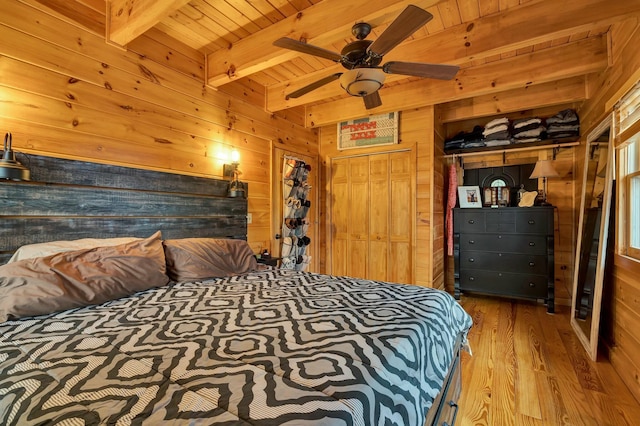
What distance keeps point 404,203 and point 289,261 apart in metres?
1.67

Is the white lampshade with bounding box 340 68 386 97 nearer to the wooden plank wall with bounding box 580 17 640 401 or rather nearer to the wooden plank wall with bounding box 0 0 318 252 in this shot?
the wooden plank wall with bounding box 0 0 318 252

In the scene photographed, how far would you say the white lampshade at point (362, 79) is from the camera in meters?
1.79

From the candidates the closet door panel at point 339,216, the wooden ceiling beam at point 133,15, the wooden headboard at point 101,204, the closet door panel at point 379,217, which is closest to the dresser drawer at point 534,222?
the closet door panel at point 379,217

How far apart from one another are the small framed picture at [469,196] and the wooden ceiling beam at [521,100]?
0.97 meters

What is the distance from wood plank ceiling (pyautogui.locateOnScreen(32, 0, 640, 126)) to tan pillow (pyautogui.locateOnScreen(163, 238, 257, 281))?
4.90 ft

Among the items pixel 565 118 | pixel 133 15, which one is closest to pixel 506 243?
Answer: pixel 565 118

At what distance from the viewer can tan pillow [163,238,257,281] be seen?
76.3 inches

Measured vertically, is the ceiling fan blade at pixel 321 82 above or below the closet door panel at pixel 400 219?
above

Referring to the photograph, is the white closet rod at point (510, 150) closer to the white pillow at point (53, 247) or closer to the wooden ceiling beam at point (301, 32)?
the wooden ceiling beam at point (301, 32)

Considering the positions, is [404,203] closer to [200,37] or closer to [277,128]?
[277,128]

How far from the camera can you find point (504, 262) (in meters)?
3.65

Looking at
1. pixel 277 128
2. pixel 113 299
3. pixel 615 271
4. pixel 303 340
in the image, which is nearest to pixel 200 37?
pixel 277 128

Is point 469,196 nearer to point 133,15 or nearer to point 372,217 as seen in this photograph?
point 372,217

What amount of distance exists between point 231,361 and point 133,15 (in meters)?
2.25
